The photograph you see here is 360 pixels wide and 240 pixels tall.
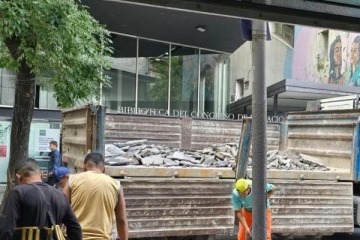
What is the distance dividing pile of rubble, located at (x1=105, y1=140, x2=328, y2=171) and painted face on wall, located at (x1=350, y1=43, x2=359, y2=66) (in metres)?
13.5

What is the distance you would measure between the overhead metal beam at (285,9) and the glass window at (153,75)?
1577 cm

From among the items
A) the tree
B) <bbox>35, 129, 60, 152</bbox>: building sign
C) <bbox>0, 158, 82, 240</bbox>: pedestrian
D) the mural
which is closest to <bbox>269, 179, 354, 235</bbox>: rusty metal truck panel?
the tree

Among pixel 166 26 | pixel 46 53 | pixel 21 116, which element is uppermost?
pixel 166 26

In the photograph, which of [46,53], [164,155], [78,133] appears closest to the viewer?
[164,155]

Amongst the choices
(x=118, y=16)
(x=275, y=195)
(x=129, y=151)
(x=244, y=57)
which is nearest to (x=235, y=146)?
(x=275, y=195)

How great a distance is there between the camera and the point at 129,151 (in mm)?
7715

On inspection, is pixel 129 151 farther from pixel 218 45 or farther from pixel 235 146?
pixel 218 45

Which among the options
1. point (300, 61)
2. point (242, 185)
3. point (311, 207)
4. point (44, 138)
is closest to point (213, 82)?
point (300, 61)

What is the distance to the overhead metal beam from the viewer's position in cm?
303

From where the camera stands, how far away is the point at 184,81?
65.3ft

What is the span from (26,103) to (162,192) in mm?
3786

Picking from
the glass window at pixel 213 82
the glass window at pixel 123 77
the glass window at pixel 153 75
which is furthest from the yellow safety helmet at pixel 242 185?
the glass window at pixel 213 82

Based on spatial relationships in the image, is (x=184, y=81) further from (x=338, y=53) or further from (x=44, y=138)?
(x=338, y=53)

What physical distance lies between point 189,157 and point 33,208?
14.9 feet
